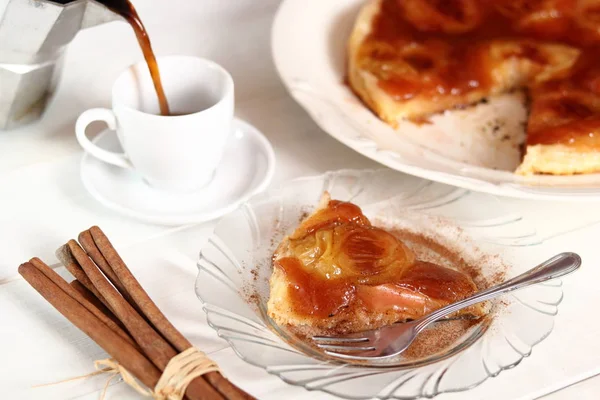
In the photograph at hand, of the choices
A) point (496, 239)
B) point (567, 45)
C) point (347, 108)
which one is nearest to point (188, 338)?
point (496, 239)

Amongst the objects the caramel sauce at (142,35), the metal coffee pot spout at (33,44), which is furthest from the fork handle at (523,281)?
the metal coffee pot spout at (33,44)

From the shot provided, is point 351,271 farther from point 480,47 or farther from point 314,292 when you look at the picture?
point 480,47

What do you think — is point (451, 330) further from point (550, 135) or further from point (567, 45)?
point (567, 45)

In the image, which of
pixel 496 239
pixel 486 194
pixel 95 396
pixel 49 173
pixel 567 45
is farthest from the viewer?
pixel 567 45

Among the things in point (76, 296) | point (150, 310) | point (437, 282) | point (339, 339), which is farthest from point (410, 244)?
point (76, 296)

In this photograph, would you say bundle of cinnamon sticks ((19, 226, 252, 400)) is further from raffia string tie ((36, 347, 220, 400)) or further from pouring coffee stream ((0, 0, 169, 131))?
pouring coffee stream ((0, 0, 169, 131))

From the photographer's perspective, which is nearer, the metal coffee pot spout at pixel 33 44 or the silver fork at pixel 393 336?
the silver fork at pixel 393 336

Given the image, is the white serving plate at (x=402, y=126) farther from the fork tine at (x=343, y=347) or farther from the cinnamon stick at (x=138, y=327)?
the cinnamon stick at (x=138, y=327)
